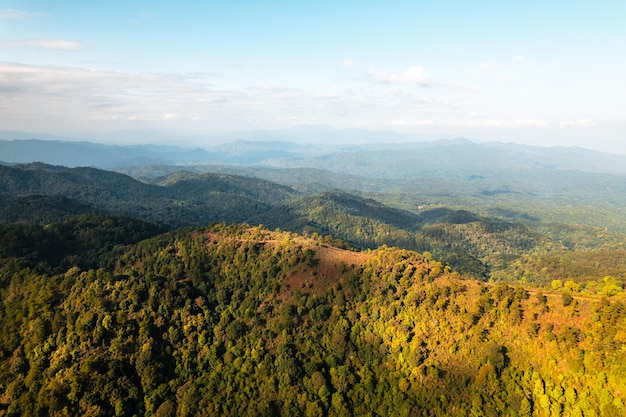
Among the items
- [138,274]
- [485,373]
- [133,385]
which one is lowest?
[133,385]

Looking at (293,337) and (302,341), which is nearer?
(302,341)

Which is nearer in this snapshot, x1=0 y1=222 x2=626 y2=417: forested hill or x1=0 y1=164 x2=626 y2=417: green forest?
x1=0 y1=222 x2=626 y2=417: forested hill

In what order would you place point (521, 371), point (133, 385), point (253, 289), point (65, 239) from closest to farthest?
point (521, 371) < point (133, 385) < point (253, 289) < point (65, 239)

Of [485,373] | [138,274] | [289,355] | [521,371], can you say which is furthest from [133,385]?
[521,371]

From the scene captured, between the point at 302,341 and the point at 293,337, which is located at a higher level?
the point at 293,337

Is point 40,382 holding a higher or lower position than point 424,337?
lower

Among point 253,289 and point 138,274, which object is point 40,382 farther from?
point 253,289

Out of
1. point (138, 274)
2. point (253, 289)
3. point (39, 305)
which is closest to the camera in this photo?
point (39, 305)

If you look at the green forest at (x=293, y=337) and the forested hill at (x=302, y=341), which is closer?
the forested hill at (x=302, y=341)
